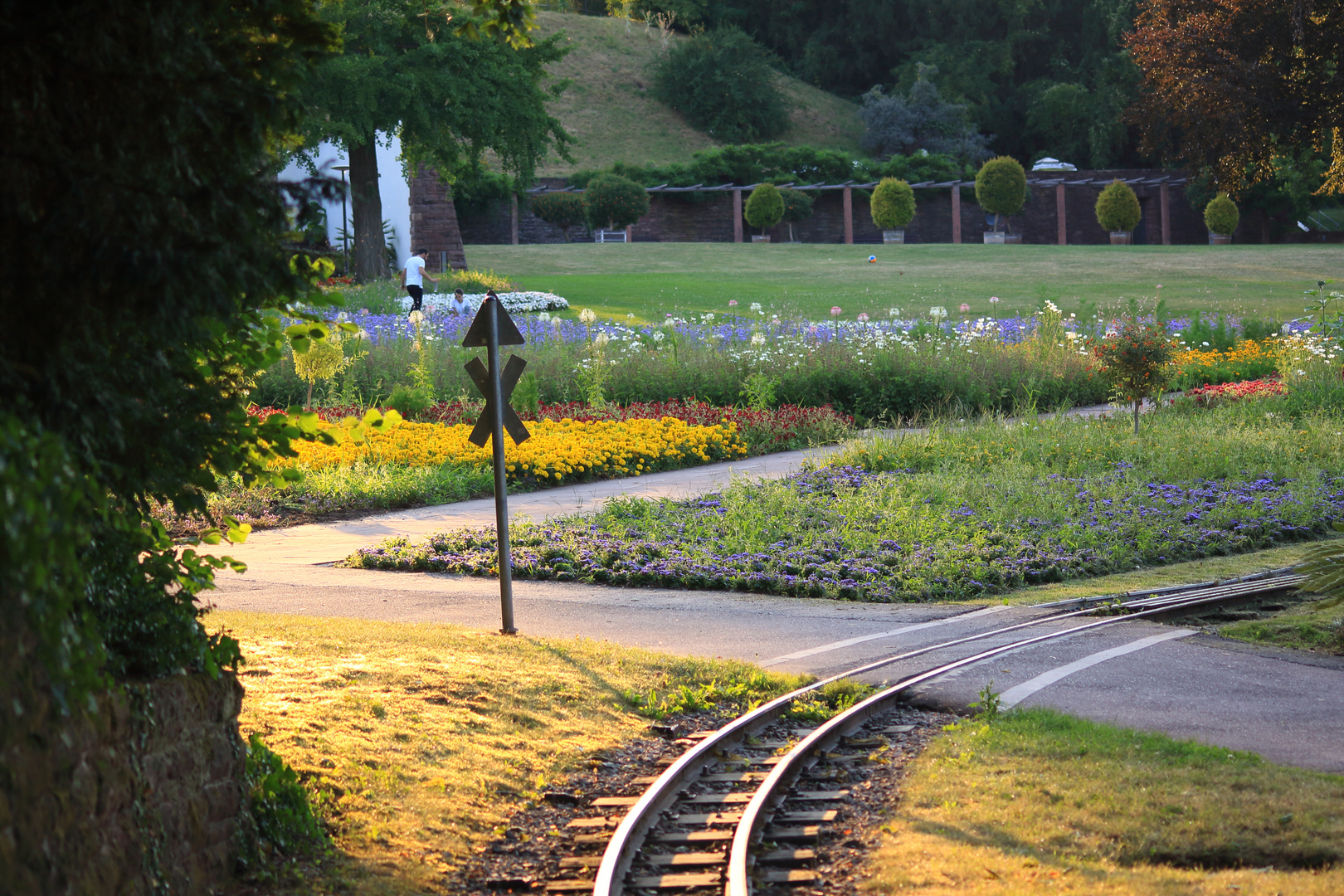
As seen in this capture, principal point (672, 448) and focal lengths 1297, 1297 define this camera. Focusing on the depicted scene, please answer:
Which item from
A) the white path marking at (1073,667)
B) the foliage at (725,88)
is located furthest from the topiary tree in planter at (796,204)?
the white path marking at (1073,667)

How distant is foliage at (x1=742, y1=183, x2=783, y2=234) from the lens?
170 ft

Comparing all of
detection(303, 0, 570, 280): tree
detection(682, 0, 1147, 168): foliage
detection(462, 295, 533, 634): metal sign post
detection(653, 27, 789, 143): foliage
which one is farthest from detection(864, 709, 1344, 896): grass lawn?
detection(653, 27, 789, 143): foliage

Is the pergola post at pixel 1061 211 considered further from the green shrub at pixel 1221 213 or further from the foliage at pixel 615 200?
the foliage at pixel 615 200

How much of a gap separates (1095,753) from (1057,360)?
49.5ft

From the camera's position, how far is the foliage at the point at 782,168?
180ft

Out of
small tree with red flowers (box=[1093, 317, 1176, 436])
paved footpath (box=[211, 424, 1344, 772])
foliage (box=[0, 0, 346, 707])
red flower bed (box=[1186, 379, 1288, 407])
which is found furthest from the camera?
red flower bed (box=[1186, 379, 1288, 407])

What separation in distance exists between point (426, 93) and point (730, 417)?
55.2 ft

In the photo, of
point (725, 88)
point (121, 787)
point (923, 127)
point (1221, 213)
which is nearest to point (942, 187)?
point (923, 127)

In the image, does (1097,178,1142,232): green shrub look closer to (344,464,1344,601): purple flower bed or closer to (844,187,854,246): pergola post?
(844,187,854,246): pergola post

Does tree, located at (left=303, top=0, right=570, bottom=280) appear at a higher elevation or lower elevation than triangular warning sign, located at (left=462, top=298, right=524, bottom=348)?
higher

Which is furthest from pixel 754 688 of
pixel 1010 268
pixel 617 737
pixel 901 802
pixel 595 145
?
pixel 595 145

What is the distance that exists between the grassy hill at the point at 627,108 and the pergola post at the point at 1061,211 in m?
13.6

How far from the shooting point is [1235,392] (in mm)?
17875

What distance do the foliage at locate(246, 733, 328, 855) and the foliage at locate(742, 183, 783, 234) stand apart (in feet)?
159
